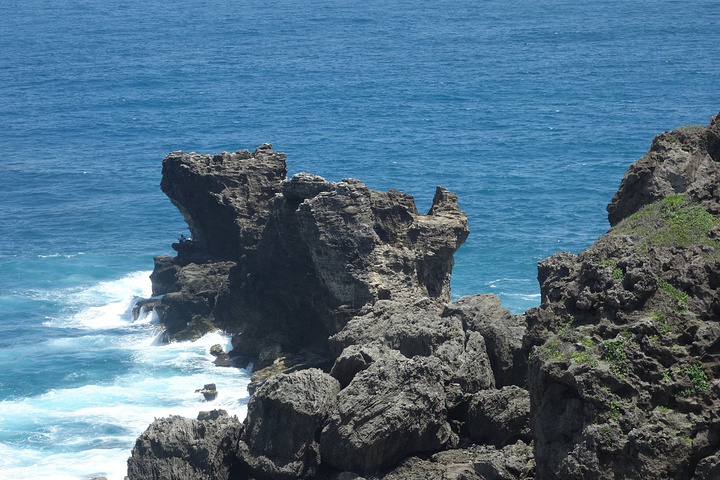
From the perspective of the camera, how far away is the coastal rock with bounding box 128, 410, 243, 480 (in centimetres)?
3183

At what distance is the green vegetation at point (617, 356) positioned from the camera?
869 inches

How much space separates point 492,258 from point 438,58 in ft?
301

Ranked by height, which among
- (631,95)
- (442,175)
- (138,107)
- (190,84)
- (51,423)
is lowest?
(51,423)

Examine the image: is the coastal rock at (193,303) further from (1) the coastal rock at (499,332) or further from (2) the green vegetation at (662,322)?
(2) the green vegetation at (662,322)

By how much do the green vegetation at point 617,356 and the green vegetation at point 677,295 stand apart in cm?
184

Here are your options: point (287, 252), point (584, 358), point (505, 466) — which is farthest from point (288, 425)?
point (287, 252)

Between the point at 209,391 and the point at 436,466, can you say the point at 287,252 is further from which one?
the point at 436,466

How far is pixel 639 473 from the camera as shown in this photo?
20.7m

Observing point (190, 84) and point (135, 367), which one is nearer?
point (135, 367)

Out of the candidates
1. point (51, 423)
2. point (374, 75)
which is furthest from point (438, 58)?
point (51, 423)

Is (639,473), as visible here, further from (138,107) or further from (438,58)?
(438,58)

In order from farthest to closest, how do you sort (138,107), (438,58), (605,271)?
(438,58) < (138,107) < (605,271)

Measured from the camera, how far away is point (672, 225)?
25484 mm

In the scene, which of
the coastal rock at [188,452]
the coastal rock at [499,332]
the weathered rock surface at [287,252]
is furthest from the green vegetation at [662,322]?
the weathered rock surface at [287,252]
